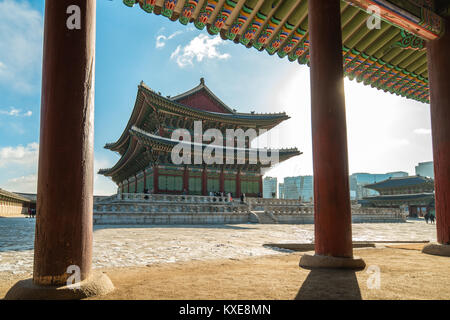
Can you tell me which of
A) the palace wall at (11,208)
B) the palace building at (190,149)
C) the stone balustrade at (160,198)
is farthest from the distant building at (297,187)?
the stone balustrade at (160,198)

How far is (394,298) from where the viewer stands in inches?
86.8

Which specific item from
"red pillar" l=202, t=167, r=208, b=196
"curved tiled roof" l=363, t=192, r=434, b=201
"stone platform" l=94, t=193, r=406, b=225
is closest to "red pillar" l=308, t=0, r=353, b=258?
"stone platform" l=94, t=193, r=406, b=225

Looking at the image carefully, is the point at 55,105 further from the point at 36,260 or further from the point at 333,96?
the point at 333,96

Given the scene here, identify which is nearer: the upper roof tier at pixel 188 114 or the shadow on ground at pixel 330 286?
the shadow on ground at pixel 330 286

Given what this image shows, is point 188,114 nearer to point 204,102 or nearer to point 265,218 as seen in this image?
point 204,102

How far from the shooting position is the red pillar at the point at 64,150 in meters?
2.37

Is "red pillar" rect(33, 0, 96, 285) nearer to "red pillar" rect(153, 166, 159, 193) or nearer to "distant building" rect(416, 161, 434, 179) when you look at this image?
"red pillar" rect(153, 166, 159, 193)

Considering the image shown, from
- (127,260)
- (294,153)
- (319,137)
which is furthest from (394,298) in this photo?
(294,153)

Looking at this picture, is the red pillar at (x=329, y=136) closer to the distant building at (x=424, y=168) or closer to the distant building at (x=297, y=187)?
the distant building at (x=297, y=187)

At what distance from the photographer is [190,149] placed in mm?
27516

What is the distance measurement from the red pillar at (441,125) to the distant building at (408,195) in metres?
42.4

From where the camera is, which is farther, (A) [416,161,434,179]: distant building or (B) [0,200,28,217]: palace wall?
(A) [416,161,434,179]: distant building

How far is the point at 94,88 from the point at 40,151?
28.0 inches

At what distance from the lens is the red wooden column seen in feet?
12.2
